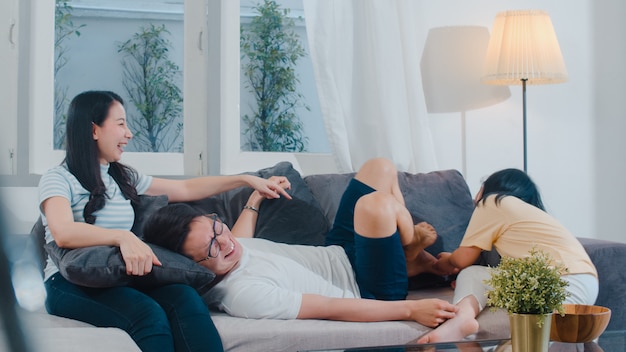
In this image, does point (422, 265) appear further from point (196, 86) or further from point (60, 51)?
point (60, 51)

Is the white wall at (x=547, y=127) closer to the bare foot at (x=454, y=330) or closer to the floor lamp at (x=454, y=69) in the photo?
the floor lamp at (x=454, y=69)

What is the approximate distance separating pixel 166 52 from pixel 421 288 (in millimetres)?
1561

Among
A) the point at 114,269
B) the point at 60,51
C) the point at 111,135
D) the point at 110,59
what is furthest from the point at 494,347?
the point at 60,51

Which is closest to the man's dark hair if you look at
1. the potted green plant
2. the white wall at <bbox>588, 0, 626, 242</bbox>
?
the potted green plant

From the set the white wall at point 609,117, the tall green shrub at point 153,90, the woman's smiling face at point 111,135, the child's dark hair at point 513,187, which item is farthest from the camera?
the white wall at point 609,117

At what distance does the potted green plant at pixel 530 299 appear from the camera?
136 cm

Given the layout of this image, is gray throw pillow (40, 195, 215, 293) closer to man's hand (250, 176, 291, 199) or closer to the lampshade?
man's hand (250, 176, 291, 199)

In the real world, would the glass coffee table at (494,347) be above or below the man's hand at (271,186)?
below

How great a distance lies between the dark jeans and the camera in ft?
5.28

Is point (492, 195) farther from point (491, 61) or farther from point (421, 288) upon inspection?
point (491, 61)

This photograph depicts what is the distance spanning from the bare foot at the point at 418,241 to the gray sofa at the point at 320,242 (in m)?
0.08

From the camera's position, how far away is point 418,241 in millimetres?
2279

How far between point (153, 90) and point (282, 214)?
1068 mm

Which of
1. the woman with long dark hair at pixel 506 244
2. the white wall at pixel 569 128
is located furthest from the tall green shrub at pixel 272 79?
the woman with long dark hair at pixel 506 244
